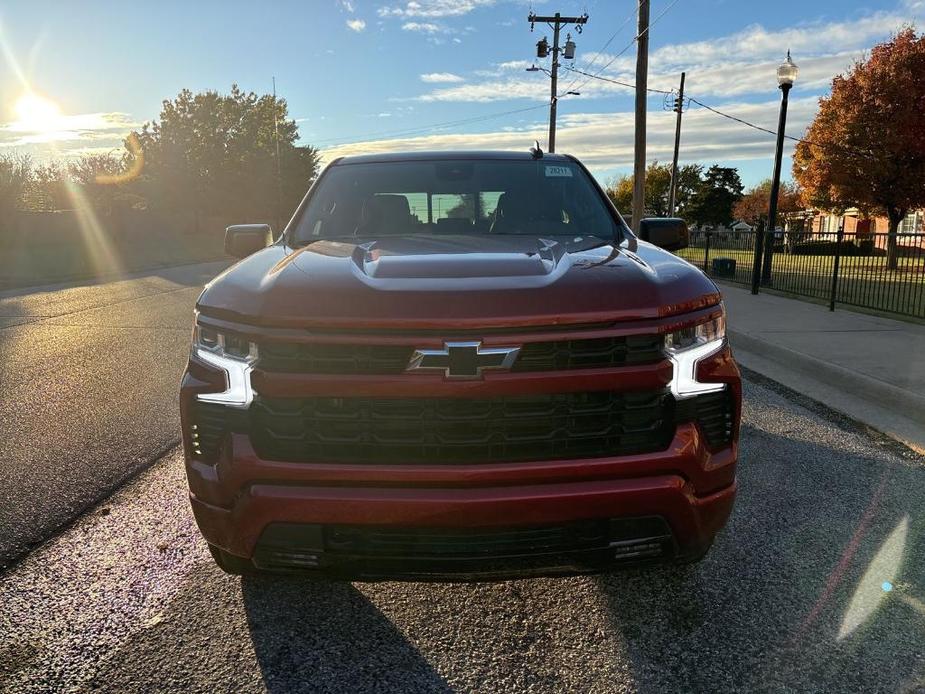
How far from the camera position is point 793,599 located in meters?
2.80

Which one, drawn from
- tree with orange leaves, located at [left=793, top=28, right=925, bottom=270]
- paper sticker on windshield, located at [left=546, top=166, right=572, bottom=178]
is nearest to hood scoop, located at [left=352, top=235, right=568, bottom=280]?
paper sticker on windshield, located at [left=546, top=166, right=572, bottom=178]

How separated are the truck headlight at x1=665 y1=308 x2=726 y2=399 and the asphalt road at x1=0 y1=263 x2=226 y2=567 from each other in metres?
3.00

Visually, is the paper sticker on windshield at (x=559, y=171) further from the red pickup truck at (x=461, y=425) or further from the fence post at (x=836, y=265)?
the fence post at (x=836, y=265)

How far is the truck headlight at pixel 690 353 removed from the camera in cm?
222

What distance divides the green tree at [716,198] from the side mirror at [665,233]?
77.3 meters

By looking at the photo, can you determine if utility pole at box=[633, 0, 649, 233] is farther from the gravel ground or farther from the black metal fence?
the gravel ground

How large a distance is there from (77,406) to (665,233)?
4.76 m

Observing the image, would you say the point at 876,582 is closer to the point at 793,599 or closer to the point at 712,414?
the point at 793,599

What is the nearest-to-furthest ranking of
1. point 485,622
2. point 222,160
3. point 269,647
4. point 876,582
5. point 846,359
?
point 269,647 < point 485,622 < point 876,582 < point 846,359 < point 222,160

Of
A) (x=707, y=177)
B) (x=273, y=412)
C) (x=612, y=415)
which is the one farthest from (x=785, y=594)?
(x=707, y=177)

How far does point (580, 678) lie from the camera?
91.7 inches

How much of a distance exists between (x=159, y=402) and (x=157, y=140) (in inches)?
2664

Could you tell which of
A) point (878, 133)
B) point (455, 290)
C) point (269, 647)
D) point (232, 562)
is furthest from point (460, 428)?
point (878, 133)

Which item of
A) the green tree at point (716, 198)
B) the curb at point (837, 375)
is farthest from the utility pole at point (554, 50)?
the green tree at point (716, 198)
